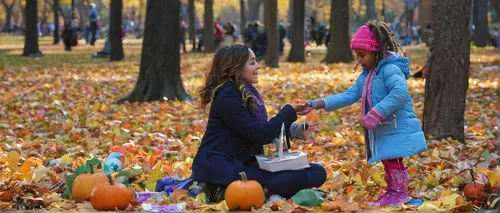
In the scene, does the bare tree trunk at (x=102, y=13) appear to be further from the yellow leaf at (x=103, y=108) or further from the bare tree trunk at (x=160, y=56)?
the yellow leaf at (x=103, y=108)

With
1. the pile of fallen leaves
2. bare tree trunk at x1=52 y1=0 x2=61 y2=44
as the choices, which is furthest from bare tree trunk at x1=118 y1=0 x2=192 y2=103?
bare tree trunk at x1=52 y1=0 x2=61 y2=44

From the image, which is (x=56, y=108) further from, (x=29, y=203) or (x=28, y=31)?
(x=28, y=31)

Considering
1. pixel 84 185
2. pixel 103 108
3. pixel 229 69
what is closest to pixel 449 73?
pixel 229 69

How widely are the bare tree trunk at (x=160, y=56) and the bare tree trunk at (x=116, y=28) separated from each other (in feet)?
43.2

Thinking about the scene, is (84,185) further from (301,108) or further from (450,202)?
(450,202)

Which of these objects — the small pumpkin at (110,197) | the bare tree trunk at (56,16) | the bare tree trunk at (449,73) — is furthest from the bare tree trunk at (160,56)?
the bare tree trunk at (56,16)

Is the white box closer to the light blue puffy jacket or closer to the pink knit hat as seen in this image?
the light blue puffy jacket

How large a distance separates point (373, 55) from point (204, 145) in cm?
126

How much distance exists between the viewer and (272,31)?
2452 cm

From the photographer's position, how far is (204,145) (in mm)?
6199

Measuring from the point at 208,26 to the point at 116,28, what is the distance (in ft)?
20.5

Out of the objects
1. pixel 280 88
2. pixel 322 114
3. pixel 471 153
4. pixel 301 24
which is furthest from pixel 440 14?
pixel 301 24

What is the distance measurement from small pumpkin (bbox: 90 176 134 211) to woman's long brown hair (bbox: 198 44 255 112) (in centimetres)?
96

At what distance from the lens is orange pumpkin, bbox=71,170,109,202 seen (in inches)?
237
